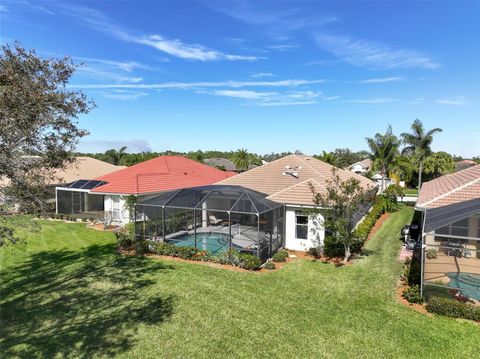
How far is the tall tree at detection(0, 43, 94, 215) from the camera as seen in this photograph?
9281 millimetres

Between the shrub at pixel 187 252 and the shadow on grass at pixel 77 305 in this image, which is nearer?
the shadow on grass at pixel 77 305

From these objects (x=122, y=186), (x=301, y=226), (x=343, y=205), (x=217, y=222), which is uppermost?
(x=122, y=186)

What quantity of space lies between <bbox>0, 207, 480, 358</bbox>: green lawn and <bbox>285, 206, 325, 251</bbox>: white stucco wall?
92.2 inches

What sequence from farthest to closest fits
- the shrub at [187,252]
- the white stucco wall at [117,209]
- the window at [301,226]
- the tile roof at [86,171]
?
the tile roof at [86,171] → the white stucco wall at [117,209] → the window at [301,226] → the shrub at [187,252]

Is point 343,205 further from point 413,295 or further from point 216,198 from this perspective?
point 216,198

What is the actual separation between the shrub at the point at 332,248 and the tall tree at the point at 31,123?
50.1 ft

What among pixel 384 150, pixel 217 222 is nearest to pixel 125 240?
pixel 217 222

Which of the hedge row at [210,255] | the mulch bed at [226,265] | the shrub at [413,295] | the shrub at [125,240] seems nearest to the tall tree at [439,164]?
the mulch bed at [226,265]

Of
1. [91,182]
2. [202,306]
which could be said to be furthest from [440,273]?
[91,182]

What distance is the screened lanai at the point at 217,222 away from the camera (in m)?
20.2

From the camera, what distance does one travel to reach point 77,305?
13.2 m

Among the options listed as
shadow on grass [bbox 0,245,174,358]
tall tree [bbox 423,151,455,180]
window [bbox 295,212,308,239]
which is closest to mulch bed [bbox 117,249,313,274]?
shadow on grass [bbox 0,245,174,358]

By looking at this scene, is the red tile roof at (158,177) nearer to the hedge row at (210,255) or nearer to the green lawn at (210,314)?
the hedge row at (210,255)

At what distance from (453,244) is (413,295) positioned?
11.9 ft
